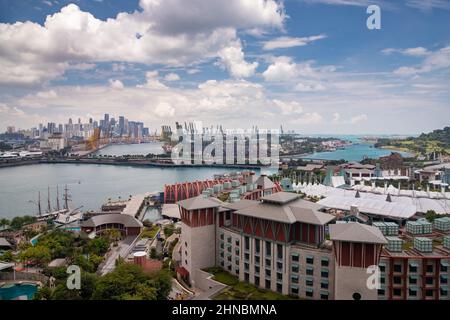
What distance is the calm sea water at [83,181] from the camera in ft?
45.8

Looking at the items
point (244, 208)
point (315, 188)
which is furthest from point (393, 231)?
point (315, 188)

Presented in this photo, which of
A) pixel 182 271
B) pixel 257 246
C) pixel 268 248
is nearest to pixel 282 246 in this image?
pixel 268 248

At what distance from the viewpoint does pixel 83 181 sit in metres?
19.5

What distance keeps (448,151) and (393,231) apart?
789 inches

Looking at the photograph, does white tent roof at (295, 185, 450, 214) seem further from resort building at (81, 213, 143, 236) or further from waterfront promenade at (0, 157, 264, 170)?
waterfront promenade at (0, 157, 264, 170)

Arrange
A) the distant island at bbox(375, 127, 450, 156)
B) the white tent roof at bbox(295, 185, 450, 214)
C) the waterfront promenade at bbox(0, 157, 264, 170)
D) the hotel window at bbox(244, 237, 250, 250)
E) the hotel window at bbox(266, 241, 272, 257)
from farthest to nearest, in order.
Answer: the waterfront promenade at bbox(0, 157, 264, 170) < the distant island at bbox(375, 127, 450, 156) < the white tent roof at bbox(295, 185, 450, 214) < the hotel window at bbox(244, 237, 250, 250) < the hotel window at bbox(266, 241, 272, 257)

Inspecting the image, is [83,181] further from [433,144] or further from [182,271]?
[433,144]

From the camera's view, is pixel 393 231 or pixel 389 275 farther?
pixel 393 231

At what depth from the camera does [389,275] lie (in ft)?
12.8

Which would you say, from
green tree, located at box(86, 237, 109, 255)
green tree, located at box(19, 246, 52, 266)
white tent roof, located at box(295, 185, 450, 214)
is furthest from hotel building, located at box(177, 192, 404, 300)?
white tent roof, located at box(295, 185, 450, 214)

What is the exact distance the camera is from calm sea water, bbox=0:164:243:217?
13961 millimetres
